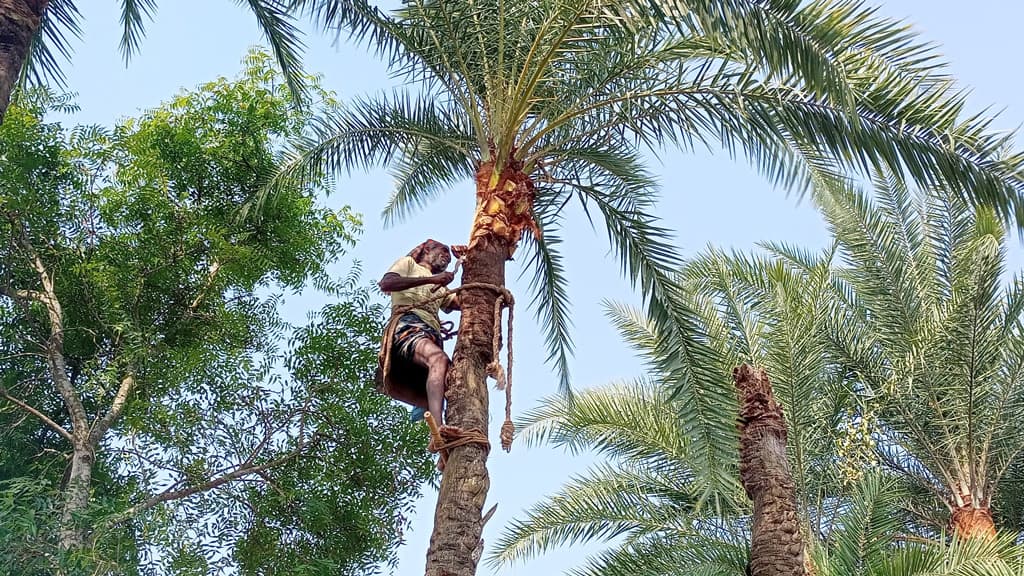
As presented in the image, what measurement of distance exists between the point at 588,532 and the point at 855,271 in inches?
171

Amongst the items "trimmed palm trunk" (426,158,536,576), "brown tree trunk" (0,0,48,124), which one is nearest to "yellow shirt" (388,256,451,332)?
"trimmed palm trunk" (426,158,536,576)

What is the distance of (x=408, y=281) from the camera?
6.98 m

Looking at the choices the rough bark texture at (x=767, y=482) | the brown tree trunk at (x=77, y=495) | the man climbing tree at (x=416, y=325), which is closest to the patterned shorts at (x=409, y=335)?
the man climbing tree at (x=416, y=325)

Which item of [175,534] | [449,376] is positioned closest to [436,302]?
[449,376]

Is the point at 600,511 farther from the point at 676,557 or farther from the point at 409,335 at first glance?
the point at 409,335

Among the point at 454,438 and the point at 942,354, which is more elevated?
the point at 942,354

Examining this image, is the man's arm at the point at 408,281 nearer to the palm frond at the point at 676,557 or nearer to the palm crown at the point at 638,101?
the palm crown at the point at 638,101

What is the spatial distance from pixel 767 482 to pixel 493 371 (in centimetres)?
178

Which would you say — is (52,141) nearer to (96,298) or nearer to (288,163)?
(96,298)

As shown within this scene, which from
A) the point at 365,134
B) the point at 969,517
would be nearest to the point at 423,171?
the point at 365,134

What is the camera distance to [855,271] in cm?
1314

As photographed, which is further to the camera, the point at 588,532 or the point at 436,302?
the point at 588,532

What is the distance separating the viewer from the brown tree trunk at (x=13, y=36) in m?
6.22

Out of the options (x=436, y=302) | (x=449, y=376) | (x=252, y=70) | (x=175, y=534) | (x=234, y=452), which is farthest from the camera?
(x=252, y=70)
